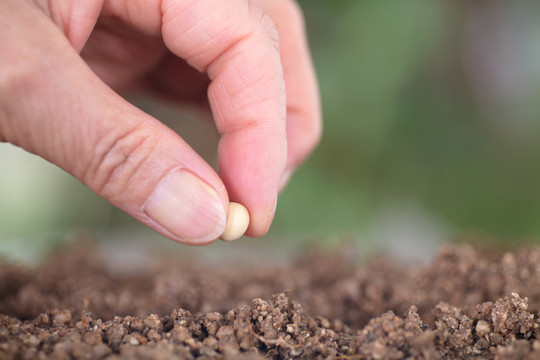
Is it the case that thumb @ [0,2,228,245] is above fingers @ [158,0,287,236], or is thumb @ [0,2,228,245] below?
below

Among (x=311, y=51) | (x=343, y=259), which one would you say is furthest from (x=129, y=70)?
(x=311, y=51)

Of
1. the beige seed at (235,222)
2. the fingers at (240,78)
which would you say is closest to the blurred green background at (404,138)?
the fingers at (240,78)

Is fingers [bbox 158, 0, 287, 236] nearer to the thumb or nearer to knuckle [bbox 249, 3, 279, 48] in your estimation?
knuckle [bbox 249, 3, 279, 48]

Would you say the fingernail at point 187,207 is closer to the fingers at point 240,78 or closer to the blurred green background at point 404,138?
→ the fingers at point 240,78

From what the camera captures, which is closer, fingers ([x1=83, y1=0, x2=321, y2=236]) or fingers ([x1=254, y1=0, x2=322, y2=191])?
fingers ([x1=83, y1=0, x2=321, y2=236])

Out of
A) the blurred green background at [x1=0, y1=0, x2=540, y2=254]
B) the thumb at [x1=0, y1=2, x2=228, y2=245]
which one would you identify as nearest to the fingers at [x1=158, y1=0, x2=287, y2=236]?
the thumb at [x1=0, y1=2, x2=228, y2=245]

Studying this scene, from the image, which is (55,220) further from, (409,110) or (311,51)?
(409,110)

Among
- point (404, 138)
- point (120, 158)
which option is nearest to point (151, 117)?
point (120, 158)
